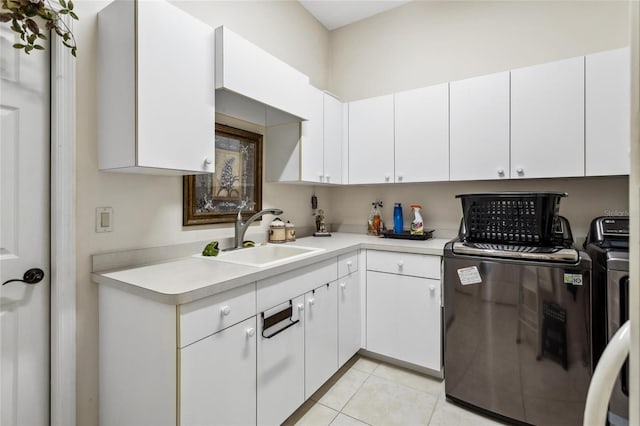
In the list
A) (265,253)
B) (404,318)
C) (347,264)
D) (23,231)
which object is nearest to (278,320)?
(265,253)

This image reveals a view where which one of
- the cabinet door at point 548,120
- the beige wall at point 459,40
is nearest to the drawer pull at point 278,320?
the cabinet door at point 548,120

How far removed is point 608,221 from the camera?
1807mm

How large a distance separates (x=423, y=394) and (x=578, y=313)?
99cm

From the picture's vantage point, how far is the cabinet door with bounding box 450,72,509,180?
2166 millimetres

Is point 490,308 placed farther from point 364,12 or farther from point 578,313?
point 364,12

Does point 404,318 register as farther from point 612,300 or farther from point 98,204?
point 98,204

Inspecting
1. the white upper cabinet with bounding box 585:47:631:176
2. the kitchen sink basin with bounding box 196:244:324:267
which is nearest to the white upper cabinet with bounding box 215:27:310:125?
the kitchen sink basin with bounding box 196:244:324:267

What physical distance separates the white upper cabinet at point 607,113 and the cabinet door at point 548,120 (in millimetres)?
37

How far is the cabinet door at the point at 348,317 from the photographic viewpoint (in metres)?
2.13

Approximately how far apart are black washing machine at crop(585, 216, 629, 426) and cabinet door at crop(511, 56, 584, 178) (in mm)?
543

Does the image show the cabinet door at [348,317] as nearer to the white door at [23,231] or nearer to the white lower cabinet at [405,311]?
the white lower cabinet at [405,311]

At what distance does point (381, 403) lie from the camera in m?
1.93

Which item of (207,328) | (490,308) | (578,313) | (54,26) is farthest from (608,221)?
(54,26)

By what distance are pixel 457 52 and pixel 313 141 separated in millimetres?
1387
